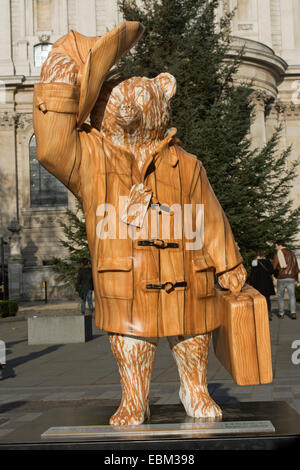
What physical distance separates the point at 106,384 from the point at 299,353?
10.2 feet

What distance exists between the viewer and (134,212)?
370cm

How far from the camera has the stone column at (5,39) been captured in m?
36.0

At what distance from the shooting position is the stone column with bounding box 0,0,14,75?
36.0 meters

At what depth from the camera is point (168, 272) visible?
3.71 m

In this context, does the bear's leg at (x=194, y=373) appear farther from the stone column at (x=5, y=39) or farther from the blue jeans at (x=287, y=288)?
the stone column at (x=5, y=39)

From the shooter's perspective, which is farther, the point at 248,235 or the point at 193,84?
the point at 193,84

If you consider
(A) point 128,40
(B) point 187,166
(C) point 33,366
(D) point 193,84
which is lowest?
(C) point 33,366

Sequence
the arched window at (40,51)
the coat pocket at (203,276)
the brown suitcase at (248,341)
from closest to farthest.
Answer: the brown suitcase at (248,341) → the coat pocket at (203,276) → the arched window at (40,51)

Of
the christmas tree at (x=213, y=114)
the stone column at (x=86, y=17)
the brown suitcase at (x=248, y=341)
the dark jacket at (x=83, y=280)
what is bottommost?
the brown suitcase at (x=248, y=341)

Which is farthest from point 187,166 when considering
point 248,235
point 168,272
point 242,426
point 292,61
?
point 292,61

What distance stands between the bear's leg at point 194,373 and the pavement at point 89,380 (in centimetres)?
54

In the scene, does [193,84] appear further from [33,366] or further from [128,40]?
[128,40]

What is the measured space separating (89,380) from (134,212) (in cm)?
487

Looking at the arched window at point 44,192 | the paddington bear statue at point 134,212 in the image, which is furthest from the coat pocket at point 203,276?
the arched window at point 44,192
